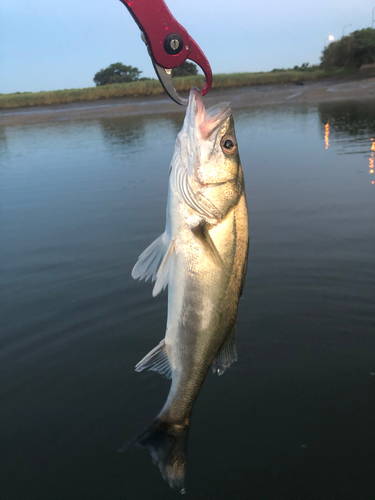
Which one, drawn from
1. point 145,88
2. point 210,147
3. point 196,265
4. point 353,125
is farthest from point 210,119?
point 145,88

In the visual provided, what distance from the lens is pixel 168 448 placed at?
265 centimetres

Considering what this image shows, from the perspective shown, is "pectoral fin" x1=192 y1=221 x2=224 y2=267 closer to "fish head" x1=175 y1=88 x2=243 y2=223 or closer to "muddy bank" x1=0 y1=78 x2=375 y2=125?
"fish head" x1=175 y1=88 x2=243 y2=223

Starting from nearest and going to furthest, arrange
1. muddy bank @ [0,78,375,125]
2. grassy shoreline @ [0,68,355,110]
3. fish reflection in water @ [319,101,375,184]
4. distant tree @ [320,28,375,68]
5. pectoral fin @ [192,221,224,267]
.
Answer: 1. pectoral fin @ [192,221,224,267]
2. fish reflection in water @ [319,101,375,184]
3. muddy bank @ [0,78,375,125]
4. grassy shoreline @ [0,68,355,110]
5. distant tree @ [320,28,375,68]

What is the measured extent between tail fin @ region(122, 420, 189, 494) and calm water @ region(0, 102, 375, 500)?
68 centimetres

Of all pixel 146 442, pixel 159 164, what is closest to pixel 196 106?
pixel 146 442

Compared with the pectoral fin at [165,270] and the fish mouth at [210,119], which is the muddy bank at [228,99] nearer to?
the fish mouth at [210,119]

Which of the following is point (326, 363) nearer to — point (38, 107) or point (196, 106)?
point (196, 106)

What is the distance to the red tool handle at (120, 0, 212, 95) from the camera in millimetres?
2213

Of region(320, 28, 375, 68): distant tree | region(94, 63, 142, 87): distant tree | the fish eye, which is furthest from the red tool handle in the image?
region(94, 63, 142, 87): distant tree

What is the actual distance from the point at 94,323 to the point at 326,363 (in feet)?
7.95

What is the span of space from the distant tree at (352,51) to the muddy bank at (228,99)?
5479 mm

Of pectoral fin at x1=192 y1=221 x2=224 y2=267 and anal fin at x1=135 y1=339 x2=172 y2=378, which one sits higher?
pectoral fin at x1=192 y1=221 x2=224 y2=267

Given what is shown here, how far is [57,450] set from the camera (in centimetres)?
360

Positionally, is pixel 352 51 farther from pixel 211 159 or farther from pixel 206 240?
pixel 206 240
